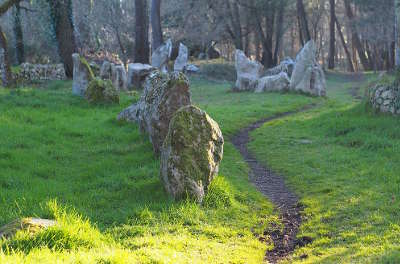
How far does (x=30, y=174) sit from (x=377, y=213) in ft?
21.9

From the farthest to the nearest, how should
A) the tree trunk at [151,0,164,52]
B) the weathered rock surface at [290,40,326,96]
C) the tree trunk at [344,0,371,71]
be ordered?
the tree trunk at [344,0,371,71] → the tree trunk at [151,0,164,52] → the weathered rock surface at [290,40,326,96]

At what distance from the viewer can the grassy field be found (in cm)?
622

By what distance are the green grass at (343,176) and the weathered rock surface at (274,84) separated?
336 inches

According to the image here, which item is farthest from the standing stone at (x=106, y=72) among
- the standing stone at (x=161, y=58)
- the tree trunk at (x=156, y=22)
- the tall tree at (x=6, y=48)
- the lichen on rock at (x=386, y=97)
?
the tree trunk at (x=156, y=22)

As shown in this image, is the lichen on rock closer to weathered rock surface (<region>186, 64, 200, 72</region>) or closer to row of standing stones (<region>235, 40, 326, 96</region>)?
row of standing stones (<region>235, 40, 326, 96</region>)

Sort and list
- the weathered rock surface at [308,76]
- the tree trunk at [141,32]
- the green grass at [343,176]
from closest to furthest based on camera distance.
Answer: the green grass at [343,176] → the weathered rock surface at [308,76] → the tree trunk at [141,32]

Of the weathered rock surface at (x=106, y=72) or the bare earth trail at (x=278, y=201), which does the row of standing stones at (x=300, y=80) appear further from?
the bare earth trail at (x=278, y=201)

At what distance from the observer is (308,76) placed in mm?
26266

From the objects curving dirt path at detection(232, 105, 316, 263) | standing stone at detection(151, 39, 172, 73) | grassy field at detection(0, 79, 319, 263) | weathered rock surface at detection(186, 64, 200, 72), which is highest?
standing stone at detection(151, 39, 172, 73)

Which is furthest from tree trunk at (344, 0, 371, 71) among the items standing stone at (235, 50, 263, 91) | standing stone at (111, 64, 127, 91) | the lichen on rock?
the lichen on rock

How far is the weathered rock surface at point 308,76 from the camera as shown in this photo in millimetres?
26094

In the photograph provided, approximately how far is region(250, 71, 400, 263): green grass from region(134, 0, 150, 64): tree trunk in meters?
15.3

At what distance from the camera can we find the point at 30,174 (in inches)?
383

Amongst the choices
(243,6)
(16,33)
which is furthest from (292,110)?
(243,6)
